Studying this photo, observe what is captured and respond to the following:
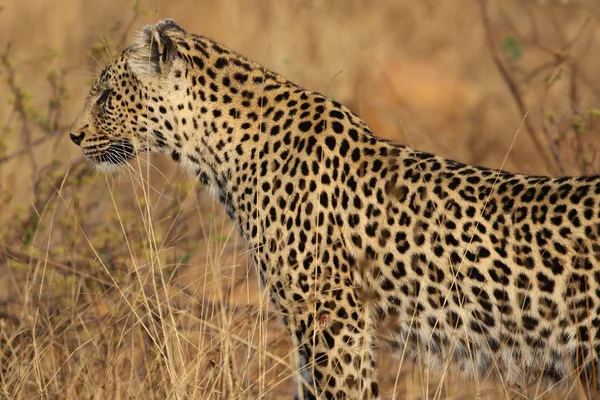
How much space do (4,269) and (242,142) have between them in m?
2.98

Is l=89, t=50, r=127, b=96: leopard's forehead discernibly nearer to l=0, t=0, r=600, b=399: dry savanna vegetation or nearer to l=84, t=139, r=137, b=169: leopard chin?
l=84, t=139, r=137, b=169: leopard chin

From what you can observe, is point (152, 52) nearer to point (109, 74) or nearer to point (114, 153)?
point (109, 74)

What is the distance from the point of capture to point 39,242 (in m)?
8.13

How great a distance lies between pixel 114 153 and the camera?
6.24 metres

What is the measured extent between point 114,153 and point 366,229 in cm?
153

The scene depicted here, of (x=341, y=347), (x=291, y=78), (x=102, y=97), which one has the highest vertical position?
(x=291, y=78)

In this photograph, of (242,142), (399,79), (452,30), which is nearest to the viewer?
(242,142)

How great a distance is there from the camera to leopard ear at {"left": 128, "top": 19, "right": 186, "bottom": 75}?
5.89 m

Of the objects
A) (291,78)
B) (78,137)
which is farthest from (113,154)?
(291,78)

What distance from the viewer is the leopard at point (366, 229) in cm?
521

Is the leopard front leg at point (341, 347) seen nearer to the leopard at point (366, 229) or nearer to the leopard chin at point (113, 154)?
the leopard at point (366, 229)

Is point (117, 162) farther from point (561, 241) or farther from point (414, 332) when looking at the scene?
point (561, 241)

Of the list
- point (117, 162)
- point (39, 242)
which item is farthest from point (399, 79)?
point (117, 162)

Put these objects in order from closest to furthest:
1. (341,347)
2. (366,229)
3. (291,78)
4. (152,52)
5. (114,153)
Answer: (341,347), (366,229), (152,52), (114,153), (291,78)
